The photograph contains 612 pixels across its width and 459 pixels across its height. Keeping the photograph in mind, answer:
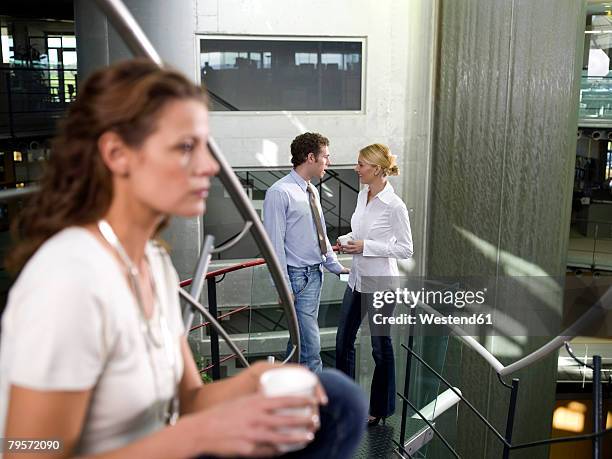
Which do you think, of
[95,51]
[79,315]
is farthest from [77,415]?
[95,51]

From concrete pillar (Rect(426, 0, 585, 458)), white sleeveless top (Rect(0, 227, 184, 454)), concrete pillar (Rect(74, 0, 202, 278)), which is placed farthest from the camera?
concrete pillar (Rect(74, 0, 202, 278))

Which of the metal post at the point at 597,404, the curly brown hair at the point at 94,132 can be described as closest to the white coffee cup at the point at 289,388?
the curly brown hair at the point at 94,132

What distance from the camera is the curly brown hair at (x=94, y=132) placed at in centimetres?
90

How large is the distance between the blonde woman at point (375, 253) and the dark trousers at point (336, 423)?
99.3 inches

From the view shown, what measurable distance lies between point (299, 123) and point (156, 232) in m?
6.22

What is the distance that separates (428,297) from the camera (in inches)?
179

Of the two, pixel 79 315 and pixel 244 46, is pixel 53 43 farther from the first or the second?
pixel 79 315

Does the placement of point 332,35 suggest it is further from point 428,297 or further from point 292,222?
point 292,222

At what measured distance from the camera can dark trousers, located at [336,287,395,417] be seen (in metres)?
3.57

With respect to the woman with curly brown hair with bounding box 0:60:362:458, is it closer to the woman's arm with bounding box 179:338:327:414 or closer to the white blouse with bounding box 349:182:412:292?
the woman's arm with bounding box 179:338:327:414

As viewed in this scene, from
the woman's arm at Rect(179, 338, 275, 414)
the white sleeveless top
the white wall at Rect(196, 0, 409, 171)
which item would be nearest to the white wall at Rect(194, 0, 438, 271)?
the white wall at Rect(196, 0, 409, 171)

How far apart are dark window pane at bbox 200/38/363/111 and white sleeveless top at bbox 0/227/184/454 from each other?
631 centimetres

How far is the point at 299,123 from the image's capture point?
286 inches

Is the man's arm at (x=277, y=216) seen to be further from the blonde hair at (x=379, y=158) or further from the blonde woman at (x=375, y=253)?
the blonde hair at (x=379, y=158)
